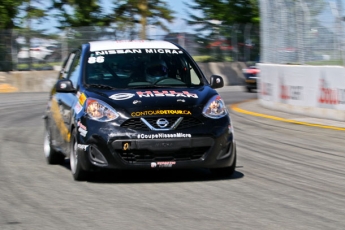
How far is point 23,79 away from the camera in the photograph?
33656 mm

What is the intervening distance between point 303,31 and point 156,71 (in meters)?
9.43

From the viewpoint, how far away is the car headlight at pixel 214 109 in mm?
8548

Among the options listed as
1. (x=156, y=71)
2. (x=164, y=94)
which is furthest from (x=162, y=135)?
(x=156, y=71)

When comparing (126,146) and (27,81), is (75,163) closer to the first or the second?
(126,146)

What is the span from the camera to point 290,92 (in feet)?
62.0

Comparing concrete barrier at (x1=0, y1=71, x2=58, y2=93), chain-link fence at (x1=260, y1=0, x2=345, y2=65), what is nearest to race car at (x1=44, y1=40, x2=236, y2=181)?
chain-link fence at (x1=260, y1=0, x2=345, y2=65)

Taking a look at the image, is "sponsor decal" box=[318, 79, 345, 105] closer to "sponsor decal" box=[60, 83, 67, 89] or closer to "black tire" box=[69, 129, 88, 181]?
"sponsor decal" box=[60, 83, 67, 89]

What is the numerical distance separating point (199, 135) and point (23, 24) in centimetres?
3408

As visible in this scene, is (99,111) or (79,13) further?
(79,13)

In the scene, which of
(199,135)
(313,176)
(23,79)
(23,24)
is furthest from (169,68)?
(23,24)

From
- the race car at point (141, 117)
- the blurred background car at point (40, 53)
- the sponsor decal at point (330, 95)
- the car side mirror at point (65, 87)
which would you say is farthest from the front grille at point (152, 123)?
the blurred background car at point (40, 53)

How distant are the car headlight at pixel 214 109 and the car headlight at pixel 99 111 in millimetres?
963

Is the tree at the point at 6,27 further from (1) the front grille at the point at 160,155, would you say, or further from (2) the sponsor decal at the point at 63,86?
(1) the front grille at the point at 160,155

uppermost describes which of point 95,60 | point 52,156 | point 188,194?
point 95,60
